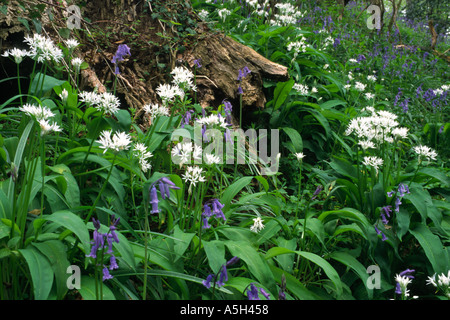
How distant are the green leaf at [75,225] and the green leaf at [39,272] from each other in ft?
0.51

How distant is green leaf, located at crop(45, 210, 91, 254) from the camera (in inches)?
65.2

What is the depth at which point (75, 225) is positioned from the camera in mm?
1696

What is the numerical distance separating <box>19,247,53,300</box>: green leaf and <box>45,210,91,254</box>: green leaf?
15 centimetres

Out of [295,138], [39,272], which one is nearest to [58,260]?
[39,272]

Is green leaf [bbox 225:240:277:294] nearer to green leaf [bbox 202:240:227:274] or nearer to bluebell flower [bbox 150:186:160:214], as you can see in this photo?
→ green leaf [bbox 202:240:227:274]

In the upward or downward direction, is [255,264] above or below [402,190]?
below

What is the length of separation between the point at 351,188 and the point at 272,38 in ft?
9.32

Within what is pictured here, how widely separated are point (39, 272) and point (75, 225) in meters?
0.22

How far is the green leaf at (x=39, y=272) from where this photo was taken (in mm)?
1584

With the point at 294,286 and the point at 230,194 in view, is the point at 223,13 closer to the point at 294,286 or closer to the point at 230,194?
the point at 230,194

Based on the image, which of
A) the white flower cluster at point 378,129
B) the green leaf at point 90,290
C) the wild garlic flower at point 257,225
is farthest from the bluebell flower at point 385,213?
the green leaf at point 90,290

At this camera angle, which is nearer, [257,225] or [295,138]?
[257,225]

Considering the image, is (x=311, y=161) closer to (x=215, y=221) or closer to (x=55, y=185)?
(x=215, y=221)

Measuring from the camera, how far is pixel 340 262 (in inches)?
112
